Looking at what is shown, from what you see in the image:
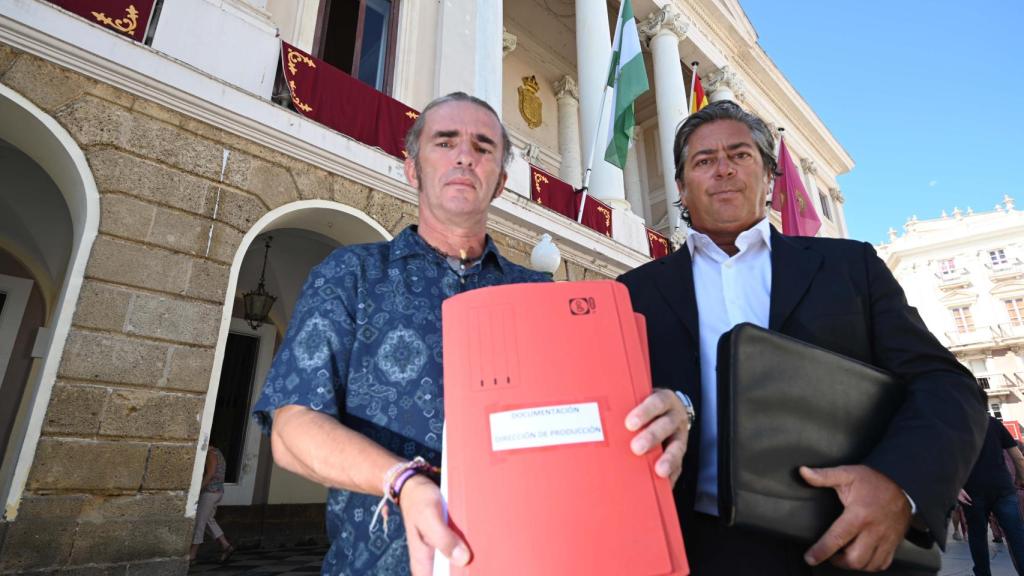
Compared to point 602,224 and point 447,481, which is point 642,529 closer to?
point 447,481

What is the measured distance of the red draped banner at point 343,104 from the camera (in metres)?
5.83

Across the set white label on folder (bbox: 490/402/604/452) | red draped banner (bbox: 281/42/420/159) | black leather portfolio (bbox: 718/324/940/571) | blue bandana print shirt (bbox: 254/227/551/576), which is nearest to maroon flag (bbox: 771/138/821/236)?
red draped banner (bbox: 281/42/420/159)

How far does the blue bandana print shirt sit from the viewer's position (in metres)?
1.16

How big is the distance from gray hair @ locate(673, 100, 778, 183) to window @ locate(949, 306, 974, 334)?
48798mm

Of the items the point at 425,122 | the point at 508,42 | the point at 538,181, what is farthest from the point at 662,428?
the point at 508,42

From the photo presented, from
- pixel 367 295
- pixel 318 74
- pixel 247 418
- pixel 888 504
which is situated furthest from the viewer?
pixel 247 418

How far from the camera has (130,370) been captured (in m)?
4.10

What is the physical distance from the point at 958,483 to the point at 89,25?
6195 millimetres

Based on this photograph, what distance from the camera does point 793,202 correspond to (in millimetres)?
11781

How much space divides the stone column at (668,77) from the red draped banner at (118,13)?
9.94m

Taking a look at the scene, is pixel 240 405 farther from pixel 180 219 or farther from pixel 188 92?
pixel 188 92

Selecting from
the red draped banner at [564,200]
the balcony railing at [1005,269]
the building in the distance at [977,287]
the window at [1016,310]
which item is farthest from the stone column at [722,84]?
the balcony railing at [1005,269]

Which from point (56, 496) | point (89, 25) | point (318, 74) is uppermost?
point (318, 74)

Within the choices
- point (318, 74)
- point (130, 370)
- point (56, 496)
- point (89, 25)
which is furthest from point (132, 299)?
point (318, 74)
